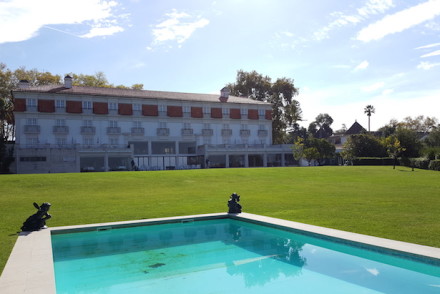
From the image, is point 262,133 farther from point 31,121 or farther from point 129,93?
point 31,121

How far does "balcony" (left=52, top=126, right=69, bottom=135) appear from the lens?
53.2m

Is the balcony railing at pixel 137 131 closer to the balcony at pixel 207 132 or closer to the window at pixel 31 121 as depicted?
the balcony at pixel 207 132

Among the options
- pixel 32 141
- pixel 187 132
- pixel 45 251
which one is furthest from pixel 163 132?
pixel 45 251

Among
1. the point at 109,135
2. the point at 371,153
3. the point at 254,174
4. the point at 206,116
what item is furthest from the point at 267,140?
the point at 254,174

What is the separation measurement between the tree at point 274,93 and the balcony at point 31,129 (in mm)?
39390

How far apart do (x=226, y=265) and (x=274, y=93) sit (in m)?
70.3

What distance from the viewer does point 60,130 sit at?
5350cm

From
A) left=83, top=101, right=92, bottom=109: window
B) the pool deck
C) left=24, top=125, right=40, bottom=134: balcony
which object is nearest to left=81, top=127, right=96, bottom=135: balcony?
left=83, top=101, right=92, bottom=109: window

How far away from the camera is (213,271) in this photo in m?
8.51

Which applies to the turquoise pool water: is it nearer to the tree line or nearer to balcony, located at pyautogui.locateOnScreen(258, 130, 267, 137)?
the tree line

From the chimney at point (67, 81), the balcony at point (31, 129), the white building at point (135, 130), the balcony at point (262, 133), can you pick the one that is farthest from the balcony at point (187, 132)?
the balcony at point (31, 129)

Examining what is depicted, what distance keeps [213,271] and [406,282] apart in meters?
3.90

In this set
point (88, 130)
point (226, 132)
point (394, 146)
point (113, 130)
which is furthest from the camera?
Result: point (226, 132)

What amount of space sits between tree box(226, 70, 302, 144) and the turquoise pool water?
2591 inches
